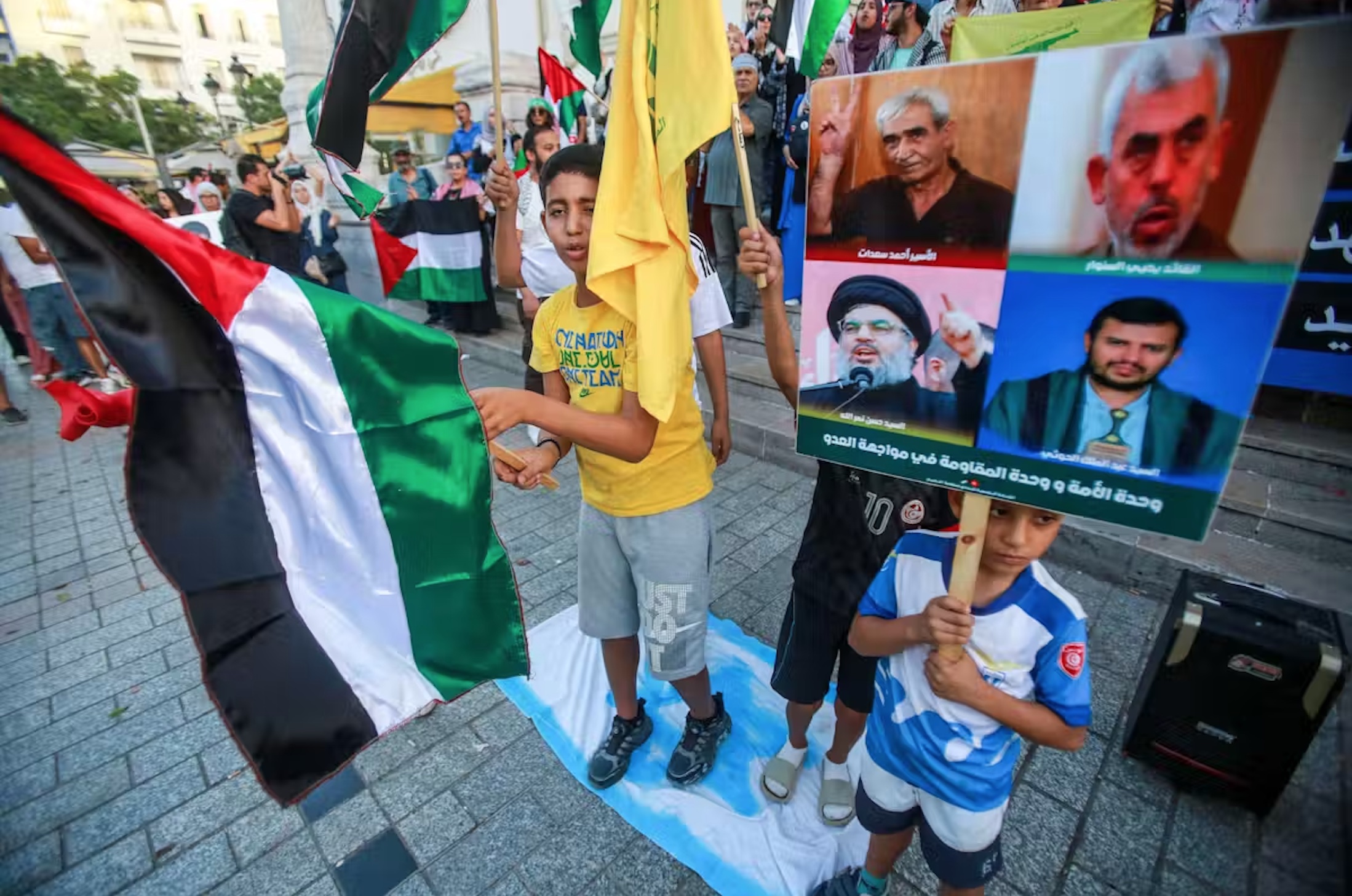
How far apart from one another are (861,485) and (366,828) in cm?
207

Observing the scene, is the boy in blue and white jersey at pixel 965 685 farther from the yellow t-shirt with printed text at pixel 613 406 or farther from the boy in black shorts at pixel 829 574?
the yellow t-shirt with printed text at pixel 613 406

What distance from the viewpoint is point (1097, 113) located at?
0.99 meters

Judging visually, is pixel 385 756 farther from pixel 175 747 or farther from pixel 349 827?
pixel 175 747

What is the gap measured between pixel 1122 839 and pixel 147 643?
14.2 ft

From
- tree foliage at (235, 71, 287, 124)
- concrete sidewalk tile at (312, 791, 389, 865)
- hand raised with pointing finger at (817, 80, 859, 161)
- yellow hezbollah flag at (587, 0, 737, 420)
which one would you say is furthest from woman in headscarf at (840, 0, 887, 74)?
tree foliage at (235, 71, 287, 124)

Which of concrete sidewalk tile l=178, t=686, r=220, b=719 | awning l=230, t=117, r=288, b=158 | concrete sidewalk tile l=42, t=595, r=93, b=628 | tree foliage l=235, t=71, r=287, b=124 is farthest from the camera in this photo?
tree foliage l=235, t=71, r=287, b=124

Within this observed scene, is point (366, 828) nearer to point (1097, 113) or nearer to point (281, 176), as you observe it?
point (1097, 113)

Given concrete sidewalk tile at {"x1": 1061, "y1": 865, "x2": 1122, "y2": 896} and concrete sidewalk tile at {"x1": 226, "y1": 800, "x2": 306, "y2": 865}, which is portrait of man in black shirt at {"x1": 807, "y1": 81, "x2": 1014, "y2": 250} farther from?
concrete sidewalk tile at {"x1": 226, "y1": 800, "x2": 306, "y2": 865}

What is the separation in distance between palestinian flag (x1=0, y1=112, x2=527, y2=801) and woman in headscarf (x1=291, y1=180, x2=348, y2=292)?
799 cm

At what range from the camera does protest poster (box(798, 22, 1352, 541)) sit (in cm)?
90

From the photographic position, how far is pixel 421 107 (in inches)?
512

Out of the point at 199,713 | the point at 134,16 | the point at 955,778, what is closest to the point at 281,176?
the point at 199,713

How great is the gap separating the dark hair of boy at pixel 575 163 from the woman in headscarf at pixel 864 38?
430 cm

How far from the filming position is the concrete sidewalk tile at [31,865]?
2.05 metres
